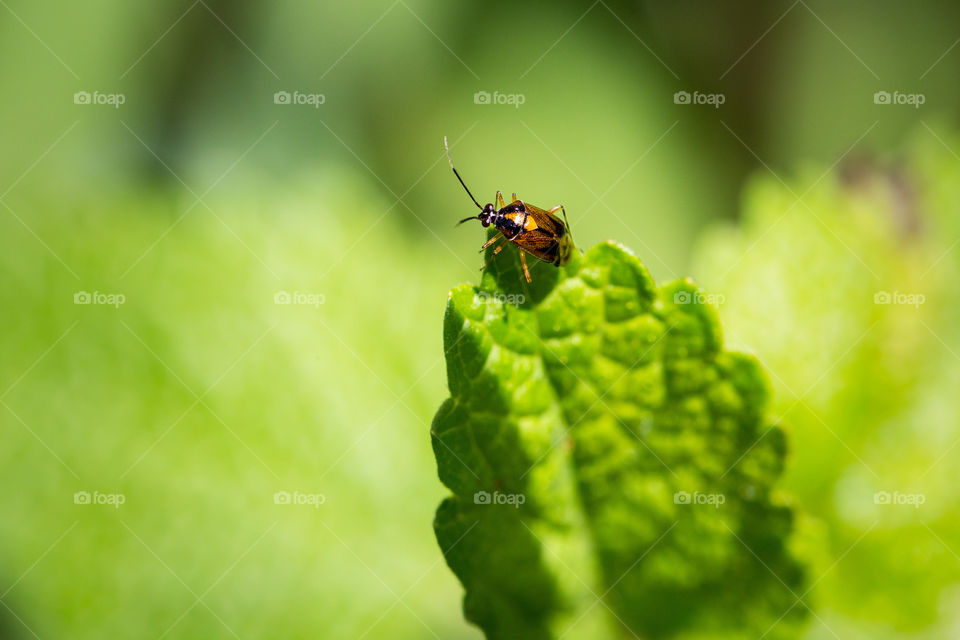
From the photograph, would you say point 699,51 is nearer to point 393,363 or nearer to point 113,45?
point 393,363

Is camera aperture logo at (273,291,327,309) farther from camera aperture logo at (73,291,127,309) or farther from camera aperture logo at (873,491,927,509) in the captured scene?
camera aperture logo at (873,491,927,509)

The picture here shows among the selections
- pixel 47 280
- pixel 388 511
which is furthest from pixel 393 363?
pixel 47 280

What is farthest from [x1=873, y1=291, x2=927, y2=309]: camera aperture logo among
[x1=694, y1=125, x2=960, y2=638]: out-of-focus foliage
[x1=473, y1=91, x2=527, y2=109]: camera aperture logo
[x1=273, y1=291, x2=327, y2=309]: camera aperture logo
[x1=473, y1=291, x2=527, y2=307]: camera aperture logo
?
[x1=473, y1=91, x2=527, y2=109]: camera aperture logo

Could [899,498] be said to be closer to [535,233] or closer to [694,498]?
[694,498]

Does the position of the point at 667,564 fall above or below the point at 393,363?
below

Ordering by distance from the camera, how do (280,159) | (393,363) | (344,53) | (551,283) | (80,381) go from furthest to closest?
(344,53), (280,159), (393,363), (80,381), (551,283)

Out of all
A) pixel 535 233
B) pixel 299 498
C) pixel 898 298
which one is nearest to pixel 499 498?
pixel 535 233

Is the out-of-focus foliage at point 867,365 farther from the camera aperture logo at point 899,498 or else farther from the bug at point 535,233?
the bug at point 535,233
